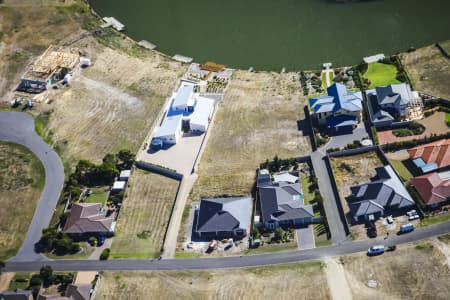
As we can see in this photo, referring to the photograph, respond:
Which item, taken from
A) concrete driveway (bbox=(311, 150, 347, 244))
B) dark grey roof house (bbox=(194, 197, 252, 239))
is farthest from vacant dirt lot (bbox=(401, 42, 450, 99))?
dark grey roof house (bbox=(194, 197, 252, 239))

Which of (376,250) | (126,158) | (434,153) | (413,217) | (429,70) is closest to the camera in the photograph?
(376,250)

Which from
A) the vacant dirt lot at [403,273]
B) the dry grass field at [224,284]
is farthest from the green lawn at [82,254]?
the vacant dirt lot at [403,273]

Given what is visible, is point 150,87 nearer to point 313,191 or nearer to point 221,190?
point 221,190

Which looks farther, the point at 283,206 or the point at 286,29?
the point at 286,29

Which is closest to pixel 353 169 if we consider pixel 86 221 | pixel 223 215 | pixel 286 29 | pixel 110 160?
pixel 223 215

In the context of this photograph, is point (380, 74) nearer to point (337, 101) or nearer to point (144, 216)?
point (337, 101)

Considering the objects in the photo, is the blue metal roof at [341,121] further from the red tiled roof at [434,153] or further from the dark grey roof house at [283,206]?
the dark grey roof house at [283,206]

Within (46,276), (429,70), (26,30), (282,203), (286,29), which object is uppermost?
(26,30)
